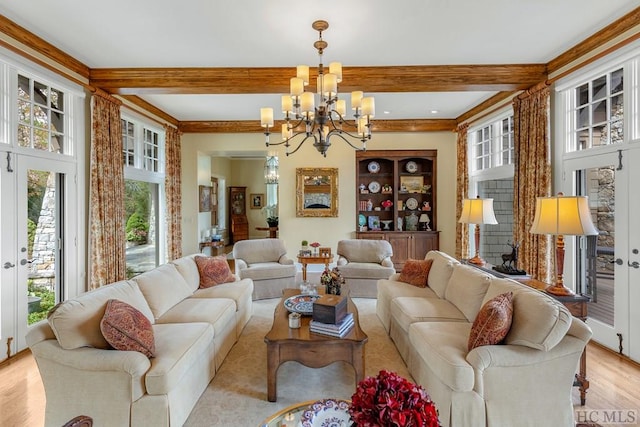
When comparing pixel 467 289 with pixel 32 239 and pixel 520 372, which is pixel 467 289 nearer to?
pixel 520 372

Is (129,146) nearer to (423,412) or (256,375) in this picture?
(256,375)

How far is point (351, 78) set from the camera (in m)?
4.26

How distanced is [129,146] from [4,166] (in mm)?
2452

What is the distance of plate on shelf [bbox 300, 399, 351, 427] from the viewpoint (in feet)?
4.91

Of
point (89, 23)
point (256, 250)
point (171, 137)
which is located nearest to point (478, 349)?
point (256, 250)

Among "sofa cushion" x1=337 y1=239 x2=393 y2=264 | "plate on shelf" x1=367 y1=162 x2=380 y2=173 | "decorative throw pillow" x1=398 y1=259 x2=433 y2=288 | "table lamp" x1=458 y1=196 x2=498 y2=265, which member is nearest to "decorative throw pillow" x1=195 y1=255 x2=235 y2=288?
"sofa cushion" x1=337 y1=239 x2=393 y2=264

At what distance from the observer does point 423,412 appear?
3.51ft

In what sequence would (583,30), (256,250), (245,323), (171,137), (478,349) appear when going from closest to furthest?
1. (478,349)
2. (583,30)
3. (245,323)
4. (256,250)
5. (171,137)

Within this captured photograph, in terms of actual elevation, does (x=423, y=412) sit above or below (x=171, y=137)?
below

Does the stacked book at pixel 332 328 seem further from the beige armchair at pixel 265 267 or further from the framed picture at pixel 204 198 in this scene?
the framed picture at pixel 204 198

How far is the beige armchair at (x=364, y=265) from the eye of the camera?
5242 mm

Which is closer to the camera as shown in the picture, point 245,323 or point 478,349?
point 478,349

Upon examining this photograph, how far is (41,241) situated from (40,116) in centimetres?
146

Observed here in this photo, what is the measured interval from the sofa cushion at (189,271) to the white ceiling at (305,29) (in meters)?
2.51
